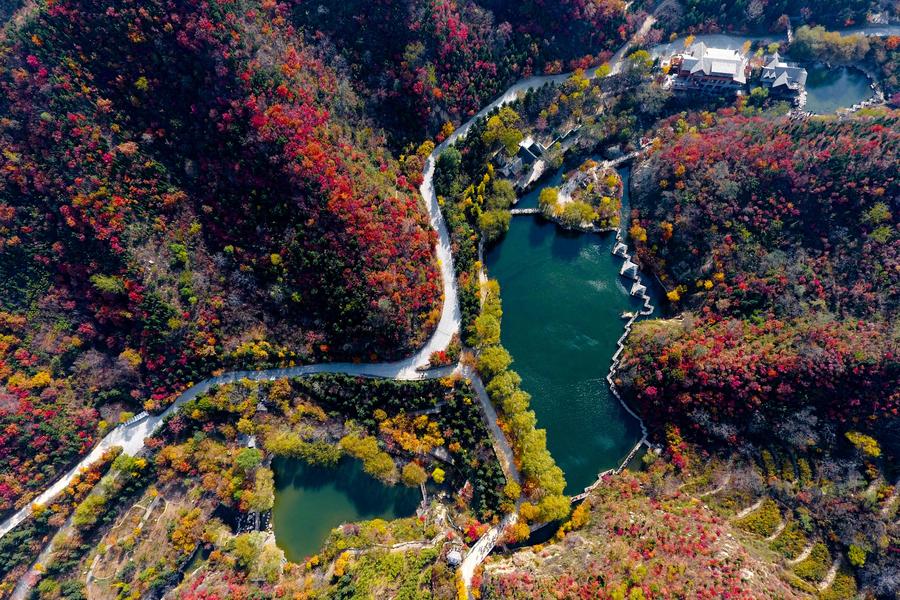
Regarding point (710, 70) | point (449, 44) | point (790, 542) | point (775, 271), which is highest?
point (449, 44)

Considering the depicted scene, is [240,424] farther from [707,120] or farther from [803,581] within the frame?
[707,120]

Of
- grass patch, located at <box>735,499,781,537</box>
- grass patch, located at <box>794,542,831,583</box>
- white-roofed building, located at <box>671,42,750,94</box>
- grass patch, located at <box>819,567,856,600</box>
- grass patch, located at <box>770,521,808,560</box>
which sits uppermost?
white-roofed building, located at <box>671,42,750,94</box>

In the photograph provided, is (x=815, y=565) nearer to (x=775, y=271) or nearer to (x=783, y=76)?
(x=775, y=271)

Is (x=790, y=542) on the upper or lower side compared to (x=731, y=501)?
lower

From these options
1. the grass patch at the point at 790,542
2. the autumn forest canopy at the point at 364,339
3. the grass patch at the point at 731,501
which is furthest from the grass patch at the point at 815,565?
the grass patch at the point at 731,501

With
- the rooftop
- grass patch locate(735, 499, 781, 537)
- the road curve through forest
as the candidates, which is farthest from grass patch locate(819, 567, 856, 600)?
the rooftop

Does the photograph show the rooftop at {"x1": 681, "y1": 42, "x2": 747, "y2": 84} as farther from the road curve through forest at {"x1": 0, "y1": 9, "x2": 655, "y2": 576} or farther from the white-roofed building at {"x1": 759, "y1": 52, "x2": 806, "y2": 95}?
the road curve through forest at {"x1": 0, "y1": 9, "x2": 655, "y2": 576}

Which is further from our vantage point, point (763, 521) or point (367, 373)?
point (367, 373)

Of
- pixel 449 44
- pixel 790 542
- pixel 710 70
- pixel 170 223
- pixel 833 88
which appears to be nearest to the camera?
pixel 790 542

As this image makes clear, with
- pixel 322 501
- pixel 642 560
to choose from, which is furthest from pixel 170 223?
pixel 642 560
